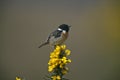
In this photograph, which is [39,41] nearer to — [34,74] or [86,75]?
[34,74]

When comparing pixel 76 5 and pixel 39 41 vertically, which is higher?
pixel 76 5

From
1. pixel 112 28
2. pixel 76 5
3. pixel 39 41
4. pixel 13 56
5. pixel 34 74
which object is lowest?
pixel 34 74

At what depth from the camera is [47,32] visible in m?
2.00

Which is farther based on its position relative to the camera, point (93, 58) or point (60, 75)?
point (93, 58)

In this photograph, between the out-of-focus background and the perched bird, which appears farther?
the out-of-focus background

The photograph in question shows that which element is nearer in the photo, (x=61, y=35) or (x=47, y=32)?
(x=61, y=35)

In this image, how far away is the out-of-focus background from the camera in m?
2.00

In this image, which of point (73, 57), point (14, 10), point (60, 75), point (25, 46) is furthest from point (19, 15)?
point (60, 75)

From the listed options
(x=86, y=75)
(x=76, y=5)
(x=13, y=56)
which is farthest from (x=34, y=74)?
(x=76, y=5)

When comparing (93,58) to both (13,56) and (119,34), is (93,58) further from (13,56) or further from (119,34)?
(13,56)

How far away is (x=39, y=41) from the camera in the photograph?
2000 millimetres

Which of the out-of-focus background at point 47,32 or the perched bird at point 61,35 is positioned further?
the out-of-focus background at point 47,32

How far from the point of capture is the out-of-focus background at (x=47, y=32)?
6.56 feet

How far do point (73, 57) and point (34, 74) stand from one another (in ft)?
1.06
